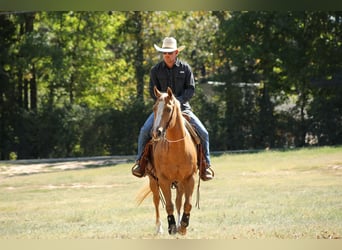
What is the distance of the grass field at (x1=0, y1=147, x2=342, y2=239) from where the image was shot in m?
9.28

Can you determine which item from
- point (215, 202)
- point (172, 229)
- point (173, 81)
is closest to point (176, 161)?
point (172, 229)

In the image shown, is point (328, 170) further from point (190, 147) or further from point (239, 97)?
point (190, 147)

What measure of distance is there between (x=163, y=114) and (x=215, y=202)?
570cm

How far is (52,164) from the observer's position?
20.0 m

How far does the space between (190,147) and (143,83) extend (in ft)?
54.4

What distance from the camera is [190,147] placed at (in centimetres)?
805

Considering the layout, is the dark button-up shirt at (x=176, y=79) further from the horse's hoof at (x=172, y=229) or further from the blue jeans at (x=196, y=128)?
the horse's hoof at (x=172, y=229)

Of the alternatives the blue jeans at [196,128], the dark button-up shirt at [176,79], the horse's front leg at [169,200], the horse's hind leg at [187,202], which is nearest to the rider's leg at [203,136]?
the blue jeans at [196,128]

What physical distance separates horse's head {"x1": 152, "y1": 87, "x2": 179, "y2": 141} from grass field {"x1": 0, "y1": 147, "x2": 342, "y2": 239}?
48.1 inches

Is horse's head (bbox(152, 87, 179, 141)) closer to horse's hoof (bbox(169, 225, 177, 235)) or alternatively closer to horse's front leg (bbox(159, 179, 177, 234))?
horse's front leg (bbox(159, 179, 177, 234))

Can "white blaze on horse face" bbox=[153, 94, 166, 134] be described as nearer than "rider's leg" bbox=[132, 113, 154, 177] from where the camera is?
Yes

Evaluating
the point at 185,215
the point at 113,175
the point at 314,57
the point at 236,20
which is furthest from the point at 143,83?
the point at 185,215

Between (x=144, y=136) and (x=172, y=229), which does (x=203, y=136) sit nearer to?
(x=144, y=136)

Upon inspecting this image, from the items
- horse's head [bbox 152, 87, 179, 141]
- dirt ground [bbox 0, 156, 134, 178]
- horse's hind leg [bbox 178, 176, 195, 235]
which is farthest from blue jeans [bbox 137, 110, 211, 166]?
dirt ground [bbox 0, 156, 134, 178]
